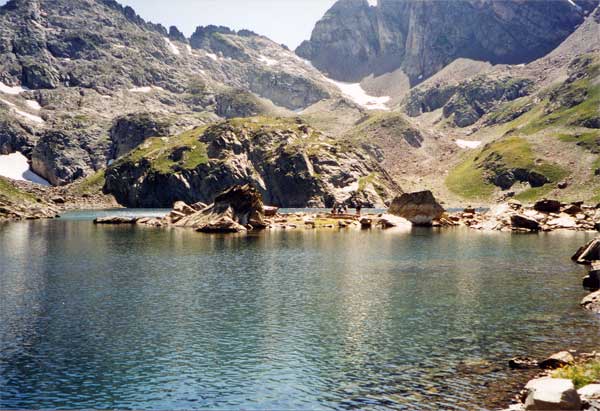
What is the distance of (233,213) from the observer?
15075 centimetres

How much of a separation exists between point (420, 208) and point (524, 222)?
2924 centimetres

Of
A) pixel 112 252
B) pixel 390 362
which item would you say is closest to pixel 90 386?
pixel 390 362

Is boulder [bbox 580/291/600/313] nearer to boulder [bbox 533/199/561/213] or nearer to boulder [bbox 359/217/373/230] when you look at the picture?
boulder [bbox 359/217/373/230]

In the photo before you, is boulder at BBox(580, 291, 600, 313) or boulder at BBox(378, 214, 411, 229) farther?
boulder at BBox(378, 214, 411, 229)

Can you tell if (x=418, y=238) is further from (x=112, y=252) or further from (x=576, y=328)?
(x=576, y=328)

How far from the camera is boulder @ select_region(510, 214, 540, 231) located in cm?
14725

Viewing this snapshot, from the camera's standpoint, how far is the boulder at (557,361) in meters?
34.8

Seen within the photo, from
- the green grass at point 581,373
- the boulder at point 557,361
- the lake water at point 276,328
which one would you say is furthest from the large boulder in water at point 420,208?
the green grass at point 581,373

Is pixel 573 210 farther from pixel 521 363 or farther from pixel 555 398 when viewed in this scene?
pixel 555 398

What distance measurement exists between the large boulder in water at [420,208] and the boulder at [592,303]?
110128mm

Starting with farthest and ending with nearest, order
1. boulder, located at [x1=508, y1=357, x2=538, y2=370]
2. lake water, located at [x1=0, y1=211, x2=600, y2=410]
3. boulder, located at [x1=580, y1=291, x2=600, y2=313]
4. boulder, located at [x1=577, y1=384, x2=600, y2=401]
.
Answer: boulder, located at [x1=580, y1=291, x2=600, y2=313]
boulder, located at [x1=508, y1=357, x2=538, y2=370]
lake water, located at [x1=0, y1=211, x2=600, y2=410]
boulder, located at [x1=577, y1=384, x2=600, y2=401]

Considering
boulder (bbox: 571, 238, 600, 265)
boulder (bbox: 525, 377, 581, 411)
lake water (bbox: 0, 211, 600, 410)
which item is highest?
boulder (bbox: 571, 238, 600, 265)

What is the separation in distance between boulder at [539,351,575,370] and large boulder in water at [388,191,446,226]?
129 meters

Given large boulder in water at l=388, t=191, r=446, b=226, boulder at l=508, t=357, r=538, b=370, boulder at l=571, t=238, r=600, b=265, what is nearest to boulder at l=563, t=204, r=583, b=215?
large boulder in water at l=388, t=191, r=446, b=226
